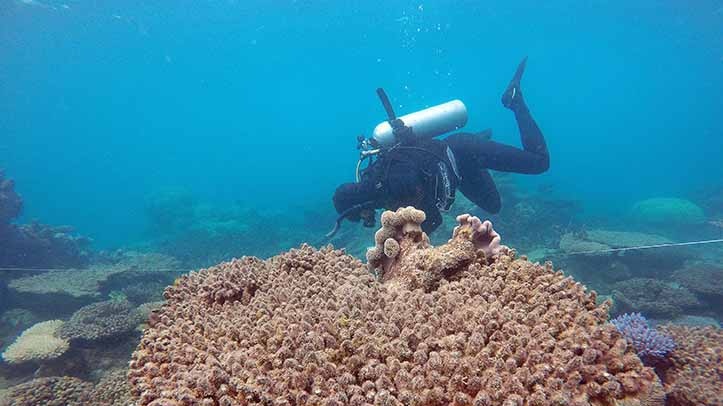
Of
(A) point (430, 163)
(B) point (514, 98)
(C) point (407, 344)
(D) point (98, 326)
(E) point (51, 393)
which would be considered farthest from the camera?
(B) point (514, 98)

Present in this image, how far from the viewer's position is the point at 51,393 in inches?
217

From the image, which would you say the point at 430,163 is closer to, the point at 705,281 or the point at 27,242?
the point at 705,281

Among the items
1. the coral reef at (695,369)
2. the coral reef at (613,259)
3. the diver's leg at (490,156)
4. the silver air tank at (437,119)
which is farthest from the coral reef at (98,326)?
the coral reef at (613,259)

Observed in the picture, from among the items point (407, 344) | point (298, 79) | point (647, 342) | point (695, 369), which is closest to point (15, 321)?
point (407, 344)

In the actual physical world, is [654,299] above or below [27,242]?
Answer: below

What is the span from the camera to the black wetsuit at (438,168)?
6.42 m

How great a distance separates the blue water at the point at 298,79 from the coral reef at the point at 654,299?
20.1 meters

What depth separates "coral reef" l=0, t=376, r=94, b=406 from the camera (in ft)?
17.4

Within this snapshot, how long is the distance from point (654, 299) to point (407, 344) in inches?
393

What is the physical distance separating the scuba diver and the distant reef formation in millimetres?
13939

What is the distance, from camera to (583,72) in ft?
335

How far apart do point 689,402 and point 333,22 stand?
6481cm

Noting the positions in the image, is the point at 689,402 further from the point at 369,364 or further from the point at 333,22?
the point at 333,22

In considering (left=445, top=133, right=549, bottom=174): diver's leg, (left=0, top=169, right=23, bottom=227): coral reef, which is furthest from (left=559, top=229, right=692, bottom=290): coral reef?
(left=0, top=169, right=23, bottom=227): coral reef
